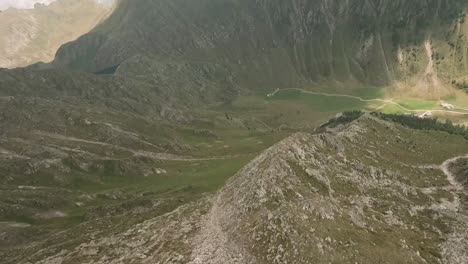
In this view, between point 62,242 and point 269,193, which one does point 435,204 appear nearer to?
point 269,193

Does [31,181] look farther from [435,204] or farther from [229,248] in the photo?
[435,204]

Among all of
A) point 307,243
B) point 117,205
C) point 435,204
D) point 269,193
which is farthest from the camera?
point 117,205

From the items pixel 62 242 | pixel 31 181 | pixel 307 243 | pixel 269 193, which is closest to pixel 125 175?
pixel 31 181

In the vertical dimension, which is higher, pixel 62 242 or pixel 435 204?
pixel 62 242

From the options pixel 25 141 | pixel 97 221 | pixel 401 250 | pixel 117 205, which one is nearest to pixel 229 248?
pixel 401 250

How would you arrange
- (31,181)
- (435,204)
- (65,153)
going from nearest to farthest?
(435,204) → (31,181) → (65,153)

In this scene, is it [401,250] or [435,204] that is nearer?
[401,250]

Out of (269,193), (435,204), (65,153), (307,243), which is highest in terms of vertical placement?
(65,153)
